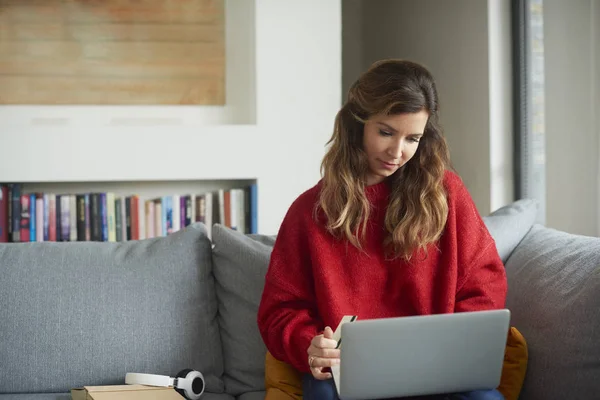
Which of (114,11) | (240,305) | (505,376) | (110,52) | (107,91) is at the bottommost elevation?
(505,376)

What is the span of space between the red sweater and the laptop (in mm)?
292

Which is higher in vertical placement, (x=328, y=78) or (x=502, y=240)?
(x=328, y=78)

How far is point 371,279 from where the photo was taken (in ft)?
6.13

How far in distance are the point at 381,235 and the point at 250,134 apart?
187 cm

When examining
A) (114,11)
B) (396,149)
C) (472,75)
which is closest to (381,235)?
(396,149)

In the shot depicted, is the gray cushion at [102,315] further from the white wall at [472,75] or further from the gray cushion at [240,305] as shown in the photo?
the white wall at [472,75]

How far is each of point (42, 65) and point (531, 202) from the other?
8.07 ft

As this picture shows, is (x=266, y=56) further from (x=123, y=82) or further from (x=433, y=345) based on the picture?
(x=433, y=345)

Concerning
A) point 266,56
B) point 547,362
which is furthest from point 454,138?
point 547,362

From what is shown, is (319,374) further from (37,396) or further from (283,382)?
(37,396)

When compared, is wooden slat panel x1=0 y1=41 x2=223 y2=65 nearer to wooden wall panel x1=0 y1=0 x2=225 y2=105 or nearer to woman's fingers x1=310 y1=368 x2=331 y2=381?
wooden wall panel x1=0 y1=0 x2=225 y2=105

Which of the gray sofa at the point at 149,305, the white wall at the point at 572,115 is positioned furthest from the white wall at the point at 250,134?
the gray sofa at the point at 149,305

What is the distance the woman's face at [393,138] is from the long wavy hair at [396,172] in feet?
0.06

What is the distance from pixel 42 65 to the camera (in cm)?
383
